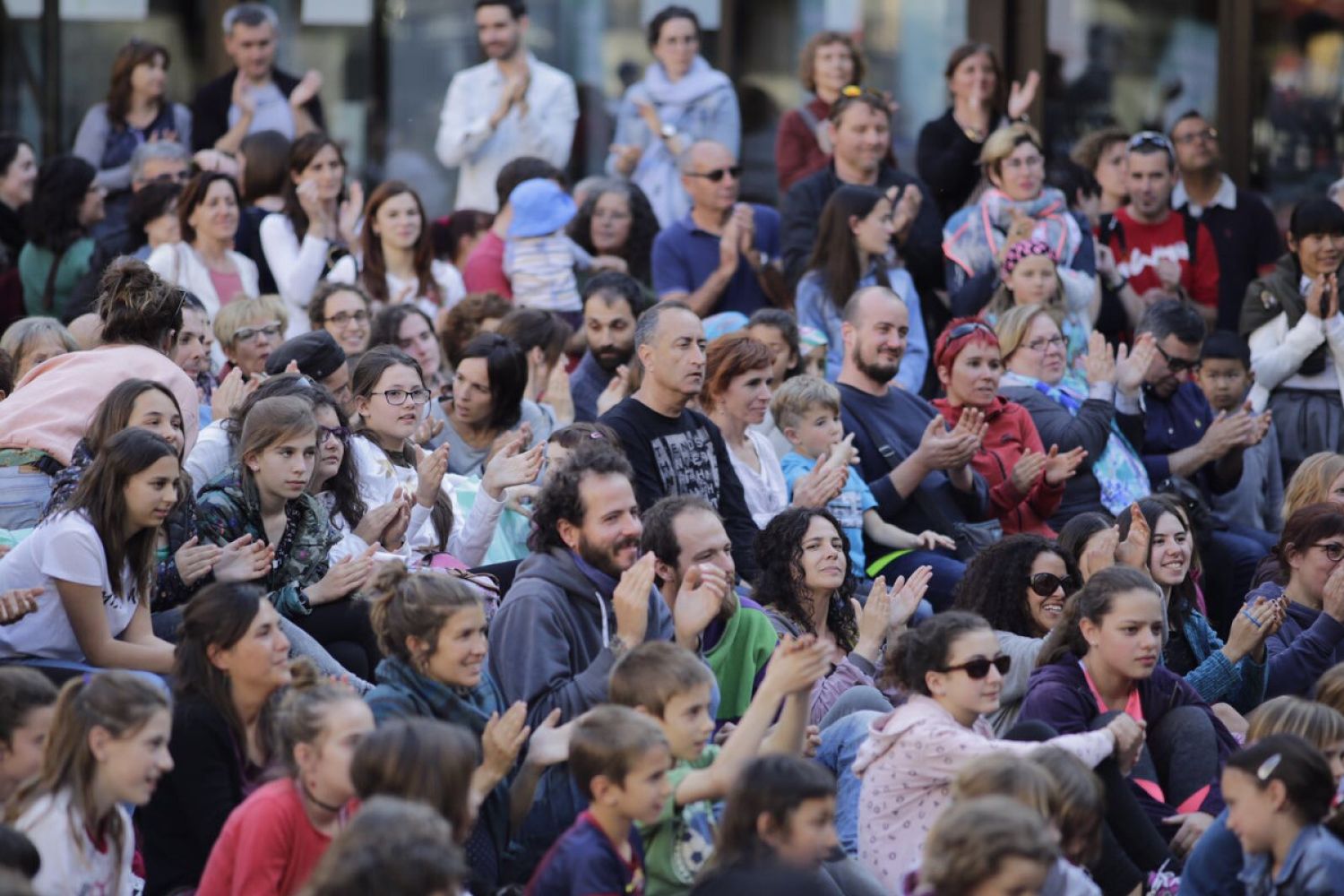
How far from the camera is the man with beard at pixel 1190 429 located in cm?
891

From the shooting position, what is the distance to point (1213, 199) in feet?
35.6

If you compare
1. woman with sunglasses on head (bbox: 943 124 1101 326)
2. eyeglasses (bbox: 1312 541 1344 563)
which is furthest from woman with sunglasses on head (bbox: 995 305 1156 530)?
eyeglasses (bbox: 1312 541 1344 563)

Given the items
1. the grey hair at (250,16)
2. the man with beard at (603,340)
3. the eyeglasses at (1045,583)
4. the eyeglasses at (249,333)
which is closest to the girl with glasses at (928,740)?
the eyeglasses at (1045,583)

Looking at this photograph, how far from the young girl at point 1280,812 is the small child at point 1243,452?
407cm

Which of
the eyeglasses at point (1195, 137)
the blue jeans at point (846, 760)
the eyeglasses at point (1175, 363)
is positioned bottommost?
the blue jeans at point (846, 760)

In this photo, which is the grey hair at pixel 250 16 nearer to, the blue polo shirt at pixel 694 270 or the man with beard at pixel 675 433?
the blue polo shirt at pixel 694 270

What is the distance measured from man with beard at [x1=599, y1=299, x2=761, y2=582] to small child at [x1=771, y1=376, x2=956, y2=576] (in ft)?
1.87

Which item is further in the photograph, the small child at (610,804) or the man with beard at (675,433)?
the man with beard at (675,433)

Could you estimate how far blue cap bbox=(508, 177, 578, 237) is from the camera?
9.71 meters

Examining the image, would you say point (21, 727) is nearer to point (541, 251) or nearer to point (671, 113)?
point (541, 251)

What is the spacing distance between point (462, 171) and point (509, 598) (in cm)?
575

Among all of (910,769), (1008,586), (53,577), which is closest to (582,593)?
(910,769)

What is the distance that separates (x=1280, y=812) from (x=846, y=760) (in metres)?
1.36

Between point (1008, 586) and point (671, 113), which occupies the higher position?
point (671, 113)
